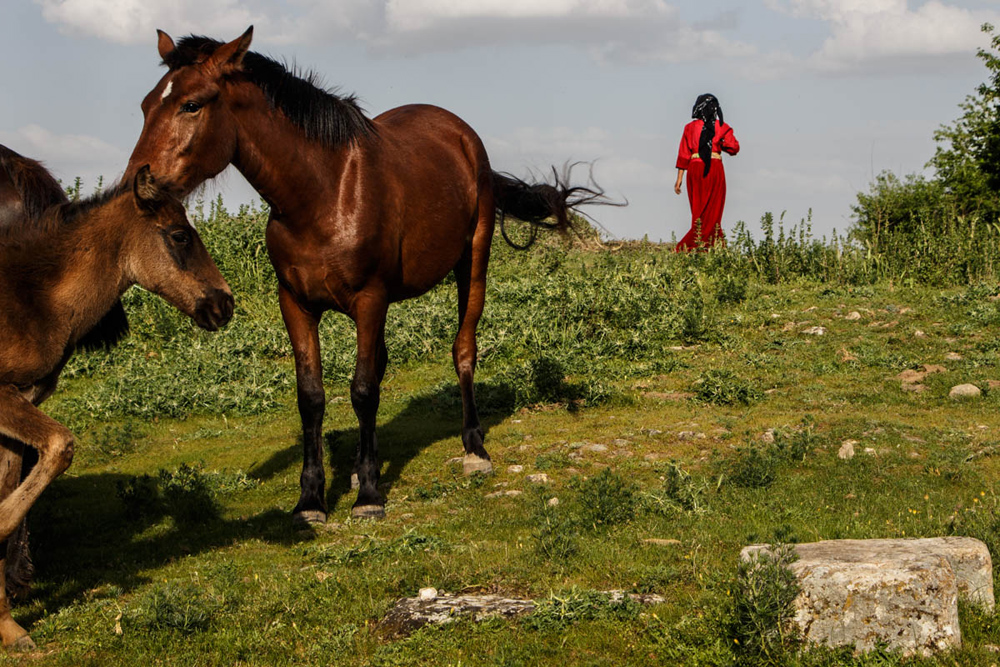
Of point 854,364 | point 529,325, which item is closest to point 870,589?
point 854,364

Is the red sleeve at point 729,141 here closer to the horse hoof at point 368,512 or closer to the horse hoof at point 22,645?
the horse hoof at point 368,512

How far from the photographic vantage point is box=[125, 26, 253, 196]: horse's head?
20.4 feet

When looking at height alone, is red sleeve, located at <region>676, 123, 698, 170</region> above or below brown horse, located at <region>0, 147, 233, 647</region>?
above

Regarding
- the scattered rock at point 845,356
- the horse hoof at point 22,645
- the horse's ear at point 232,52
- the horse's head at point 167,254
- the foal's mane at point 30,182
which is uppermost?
the horse's ear at point 232,52

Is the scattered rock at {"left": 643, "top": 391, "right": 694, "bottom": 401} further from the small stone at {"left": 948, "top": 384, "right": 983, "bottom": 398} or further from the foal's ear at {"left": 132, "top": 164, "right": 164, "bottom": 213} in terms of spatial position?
the foal's ear at {"left": 132, "top": 164, "right": 164, "bottom": 213}

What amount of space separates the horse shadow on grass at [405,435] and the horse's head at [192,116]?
2.82 meters

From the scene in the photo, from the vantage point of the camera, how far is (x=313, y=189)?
6945mm

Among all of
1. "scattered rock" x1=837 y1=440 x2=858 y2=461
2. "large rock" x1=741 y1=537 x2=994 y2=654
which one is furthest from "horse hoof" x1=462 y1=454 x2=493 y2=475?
"large rock" x1=741 y1=537 x2=994 y2=654

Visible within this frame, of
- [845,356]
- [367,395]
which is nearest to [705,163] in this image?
[845,356]

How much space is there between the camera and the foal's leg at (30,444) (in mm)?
4734

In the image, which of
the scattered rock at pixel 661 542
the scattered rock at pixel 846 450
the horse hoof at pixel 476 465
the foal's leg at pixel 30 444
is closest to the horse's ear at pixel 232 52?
the foal's leg at pixel 30 444

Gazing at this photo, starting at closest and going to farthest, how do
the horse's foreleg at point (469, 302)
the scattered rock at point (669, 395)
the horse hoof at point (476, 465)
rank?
the horse hoof at point (476, 465)
the horse's foreleg at point (469, 302)
the scattered rock at point (669, 395)

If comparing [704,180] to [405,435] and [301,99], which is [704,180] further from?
[301,99]

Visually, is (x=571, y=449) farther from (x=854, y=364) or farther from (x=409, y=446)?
(x=854, y=364)
